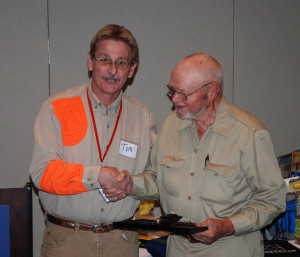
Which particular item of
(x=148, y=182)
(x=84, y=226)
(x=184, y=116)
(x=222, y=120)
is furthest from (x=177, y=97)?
(x=84, y=226)

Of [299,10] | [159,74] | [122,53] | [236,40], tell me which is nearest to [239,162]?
[122,53]

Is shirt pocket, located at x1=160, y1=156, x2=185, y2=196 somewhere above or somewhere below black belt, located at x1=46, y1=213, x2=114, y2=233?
above

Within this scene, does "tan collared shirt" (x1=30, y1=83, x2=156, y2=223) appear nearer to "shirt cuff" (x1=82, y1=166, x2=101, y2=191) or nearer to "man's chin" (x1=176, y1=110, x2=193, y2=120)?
"shirt cuff" (x1=82, y1=166, x2=101, y2=191)

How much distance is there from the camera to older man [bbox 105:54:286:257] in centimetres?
208

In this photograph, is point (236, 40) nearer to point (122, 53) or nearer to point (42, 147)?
point (122, 53)

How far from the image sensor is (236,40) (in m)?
4.41

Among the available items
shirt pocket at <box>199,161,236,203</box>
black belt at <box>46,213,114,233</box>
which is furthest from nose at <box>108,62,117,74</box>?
black belt at <box>46,213,114,233</box>

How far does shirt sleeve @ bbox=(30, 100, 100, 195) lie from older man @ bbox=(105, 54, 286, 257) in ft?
0.63

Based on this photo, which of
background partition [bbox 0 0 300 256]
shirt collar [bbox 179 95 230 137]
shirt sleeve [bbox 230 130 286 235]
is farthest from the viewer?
background partition [bbox 0 0 300 256]

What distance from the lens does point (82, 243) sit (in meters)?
2.34

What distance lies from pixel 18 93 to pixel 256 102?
2.53m

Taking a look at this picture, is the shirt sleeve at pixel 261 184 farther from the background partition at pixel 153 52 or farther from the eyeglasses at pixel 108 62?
the background partition at pixel 153 52

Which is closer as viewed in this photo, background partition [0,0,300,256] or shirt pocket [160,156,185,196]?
shirt pocket [160,156,185,196]

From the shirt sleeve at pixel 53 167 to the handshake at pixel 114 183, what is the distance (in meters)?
0.04
